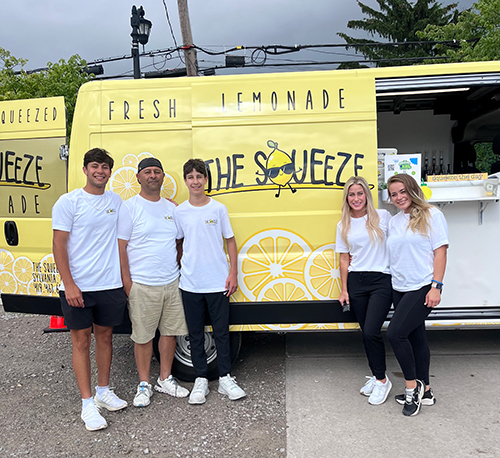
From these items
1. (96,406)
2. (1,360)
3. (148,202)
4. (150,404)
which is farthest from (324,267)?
(1,360)

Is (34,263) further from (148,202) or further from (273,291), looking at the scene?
(273,291)

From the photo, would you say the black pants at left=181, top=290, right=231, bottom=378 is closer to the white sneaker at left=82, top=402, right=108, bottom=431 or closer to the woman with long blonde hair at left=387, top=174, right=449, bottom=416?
the white sneaker at left=82, top=402, right=108, bottom=431

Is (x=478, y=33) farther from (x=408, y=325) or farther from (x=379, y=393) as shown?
(x=379, y=393)

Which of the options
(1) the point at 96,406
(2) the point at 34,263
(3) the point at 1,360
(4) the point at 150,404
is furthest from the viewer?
(3) the point at 1,360

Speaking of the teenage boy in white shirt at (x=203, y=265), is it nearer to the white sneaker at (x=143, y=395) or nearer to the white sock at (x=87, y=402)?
the white sneaker at (x=143, y=395)

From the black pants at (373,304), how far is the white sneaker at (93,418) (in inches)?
79.6

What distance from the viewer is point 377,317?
319cm

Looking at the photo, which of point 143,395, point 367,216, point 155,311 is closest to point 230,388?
point 143,395

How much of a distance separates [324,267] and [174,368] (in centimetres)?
160

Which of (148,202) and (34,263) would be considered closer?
(148,202)

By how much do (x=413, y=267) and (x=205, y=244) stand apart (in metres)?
1.53

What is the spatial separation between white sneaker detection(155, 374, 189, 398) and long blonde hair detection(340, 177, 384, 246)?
5.90 feet

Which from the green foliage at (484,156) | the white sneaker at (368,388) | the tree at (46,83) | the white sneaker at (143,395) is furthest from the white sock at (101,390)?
the tree at (46,83)

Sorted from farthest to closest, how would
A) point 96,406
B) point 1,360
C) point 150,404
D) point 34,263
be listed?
point 1,360
point 34,263
point 150,404
point 96,406
